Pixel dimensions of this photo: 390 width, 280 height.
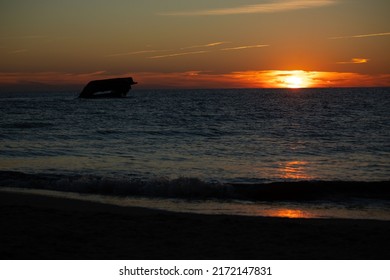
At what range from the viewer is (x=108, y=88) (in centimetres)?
9744

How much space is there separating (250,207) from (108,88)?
8763 cm

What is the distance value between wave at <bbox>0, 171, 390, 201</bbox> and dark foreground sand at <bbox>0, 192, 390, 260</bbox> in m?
2.91

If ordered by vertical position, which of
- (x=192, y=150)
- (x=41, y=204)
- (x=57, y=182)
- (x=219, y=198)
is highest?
(x=192, y=150)

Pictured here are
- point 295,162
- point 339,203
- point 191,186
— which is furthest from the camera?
point 295,162

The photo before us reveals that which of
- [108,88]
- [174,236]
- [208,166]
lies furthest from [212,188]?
[108,88]

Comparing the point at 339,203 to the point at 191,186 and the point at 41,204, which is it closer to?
the point at 191,186

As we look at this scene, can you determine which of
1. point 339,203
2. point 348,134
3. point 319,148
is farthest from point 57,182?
point 348,134

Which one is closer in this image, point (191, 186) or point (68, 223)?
point (68, 223)

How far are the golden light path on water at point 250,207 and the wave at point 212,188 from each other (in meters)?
0.65

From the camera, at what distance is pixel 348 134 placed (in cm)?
3241

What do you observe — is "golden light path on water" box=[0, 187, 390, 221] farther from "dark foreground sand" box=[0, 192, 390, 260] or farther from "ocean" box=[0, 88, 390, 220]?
"dark foreground sand" box=[0, 192, 390, 260]

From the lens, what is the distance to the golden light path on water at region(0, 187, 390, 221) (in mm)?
11727

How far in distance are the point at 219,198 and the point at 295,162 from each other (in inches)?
302

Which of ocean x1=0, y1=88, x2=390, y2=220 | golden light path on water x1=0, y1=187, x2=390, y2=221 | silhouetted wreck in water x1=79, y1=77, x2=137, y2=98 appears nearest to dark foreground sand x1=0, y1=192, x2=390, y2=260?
golden light path on water x1=0, y1=187, x2=390, y2=221
